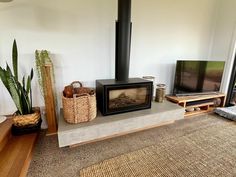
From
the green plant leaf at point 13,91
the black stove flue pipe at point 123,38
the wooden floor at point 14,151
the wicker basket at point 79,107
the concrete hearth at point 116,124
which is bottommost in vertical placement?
the wooden floor at point 14,151

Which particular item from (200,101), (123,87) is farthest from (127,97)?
(200,101)

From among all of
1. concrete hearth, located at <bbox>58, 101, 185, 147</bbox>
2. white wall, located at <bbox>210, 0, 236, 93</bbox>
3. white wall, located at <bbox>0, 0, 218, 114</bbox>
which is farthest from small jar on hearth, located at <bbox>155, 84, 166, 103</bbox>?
white wall, located at <bbox>210, 0, 236, 93</bbox>

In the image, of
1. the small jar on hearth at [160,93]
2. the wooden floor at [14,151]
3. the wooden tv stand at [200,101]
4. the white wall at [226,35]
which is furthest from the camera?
the white wall at [226,35]

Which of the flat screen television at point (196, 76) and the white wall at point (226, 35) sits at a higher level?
the white wall at point (226, 35)

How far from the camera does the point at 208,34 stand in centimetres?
332

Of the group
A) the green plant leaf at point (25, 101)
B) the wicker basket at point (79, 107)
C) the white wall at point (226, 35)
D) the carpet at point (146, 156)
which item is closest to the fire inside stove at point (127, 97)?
the wicker basket at point (79, 107)

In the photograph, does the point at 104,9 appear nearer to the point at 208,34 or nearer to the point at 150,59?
the point at 150,59

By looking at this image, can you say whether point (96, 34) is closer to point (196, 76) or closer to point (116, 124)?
point (116, 124)

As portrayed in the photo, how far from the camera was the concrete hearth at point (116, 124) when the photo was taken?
173 centimetres

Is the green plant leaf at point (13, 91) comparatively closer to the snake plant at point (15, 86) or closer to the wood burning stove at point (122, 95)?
the snake plant at point (15, 86)

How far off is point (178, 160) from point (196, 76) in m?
1.85

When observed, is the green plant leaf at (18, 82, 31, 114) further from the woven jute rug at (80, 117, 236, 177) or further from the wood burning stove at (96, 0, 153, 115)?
the woven jute rug at (80, 117, 236, 177)

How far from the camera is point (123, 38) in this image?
81.3 inches

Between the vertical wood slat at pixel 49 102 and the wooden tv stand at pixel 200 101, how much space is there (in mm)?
2080
